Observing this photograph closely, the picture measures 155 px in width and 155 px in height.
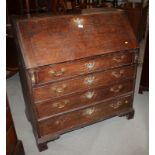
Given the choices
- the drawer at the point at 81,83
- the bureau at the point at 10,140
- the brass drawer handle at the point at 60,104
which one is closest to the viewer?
the bureau at the point at 10,140

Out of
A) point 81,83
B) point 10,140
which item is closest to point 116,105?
point 81,83

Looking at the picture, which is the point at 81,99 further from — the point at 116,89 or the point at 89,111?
the point at 116,89

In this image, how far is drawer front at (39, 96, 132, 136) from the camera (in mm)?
1803

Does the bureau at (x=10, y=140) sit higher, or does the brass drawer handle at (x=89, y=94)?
the brass drawer handle at (x=89, y=94)

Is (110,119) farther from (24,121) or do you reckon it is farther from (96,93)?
(24,121)

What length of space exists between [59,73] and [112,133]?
38.0 inches

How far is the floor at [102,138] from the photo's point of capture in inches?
73.3

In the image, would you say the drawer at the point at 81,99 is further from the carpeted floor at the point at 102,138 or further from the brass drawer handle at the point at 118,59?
the carpeted floor at the point at 102,138

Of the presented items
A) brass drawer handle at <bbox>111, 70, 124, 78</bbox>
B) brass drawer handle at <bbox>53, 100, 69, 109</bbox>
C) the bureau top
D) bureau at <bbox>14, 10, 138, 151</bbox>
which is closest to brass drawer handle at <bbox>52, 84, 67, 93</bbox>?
bureau at <bbox>14, 10, 138, 151</bbox>

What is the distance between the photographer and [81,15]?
5.68ft

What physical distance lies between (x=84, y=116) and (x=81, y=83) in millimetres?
401

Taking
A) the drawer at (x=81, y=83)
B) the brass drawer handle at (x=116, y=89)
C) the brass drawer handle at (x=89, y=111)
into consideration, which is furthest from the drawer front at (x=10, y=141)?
the brass drawer handle at (x=116, y=89)

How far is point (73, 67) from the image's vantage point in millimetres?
1641
